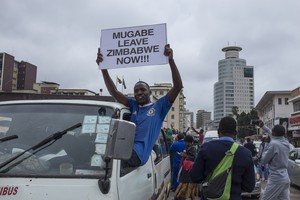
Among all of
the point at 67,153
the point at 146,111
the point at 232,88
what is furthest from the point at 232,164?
the point at 232,88

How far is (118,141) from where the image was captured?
2.95 metres

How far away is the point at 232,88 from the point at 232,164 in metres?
152

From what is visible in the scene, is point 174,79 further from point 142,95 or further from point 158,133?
point 158,133

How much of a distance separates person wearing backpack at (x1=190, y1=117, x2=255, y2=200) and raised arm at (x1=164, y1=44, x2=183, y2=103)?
674mm

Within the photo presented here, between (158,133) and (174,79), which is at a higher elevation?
(174,79)

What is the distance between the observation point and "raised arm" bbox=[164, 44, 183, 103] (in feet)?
14.1

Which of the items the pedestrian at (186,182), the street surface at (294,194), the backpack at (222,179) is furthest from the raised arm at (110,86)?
the street surface at (294,194)

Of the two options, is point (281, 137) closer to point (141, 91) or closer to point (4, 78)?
point (141, 91)

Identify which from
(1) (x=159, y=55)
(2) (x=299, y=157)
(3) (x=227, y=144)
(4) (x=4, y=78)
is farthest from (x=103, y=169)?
(4) (x=4, y=78)

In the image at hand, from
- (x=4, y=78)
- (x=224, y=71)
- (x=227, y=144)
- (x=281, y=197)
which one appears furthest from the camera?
(x=224, y=71)

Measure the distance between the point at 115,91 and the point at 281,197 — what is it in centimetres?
348

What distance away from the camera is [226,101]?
148m

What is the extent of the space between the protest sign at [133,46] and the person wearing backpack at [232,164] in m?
1.21

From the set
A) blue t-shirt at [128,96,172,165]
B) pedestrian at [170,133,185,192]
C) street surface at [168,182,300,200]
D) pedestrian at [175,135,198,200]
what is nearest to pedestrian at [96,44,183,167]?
blue t-shirt at [128,96,172,165]
